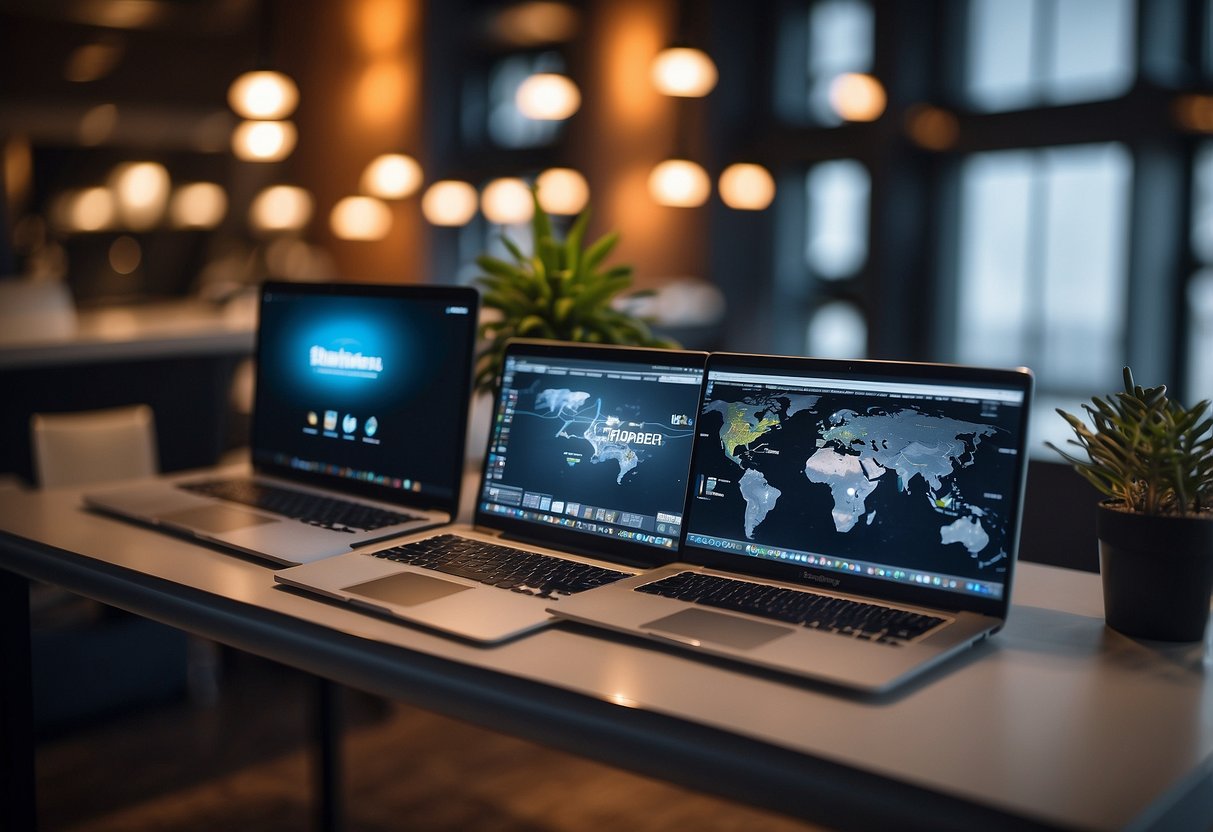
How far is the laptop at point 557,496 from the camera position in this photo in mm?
1385

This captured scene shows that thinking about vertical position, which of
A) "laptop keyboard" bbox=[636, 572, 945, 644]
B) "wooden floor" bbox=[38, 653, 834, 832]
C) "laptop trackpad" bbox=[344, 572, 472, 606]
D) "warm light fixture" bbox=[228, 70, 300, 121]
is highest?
"warm light fixture" bbox=[228, 70, 300, 121]

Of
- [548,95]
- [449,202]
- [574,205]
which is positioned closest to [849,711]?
[548,95]

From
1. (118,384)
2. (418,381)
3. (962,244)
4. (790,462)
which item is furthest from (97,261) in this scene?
(790,462)

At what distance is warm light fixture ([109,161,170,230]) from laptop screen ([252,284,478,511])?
25.7 ft

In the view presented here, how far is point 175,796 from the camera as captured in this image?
263cm

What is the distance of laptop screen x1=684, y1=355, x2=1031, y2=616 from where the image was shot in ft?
4.07

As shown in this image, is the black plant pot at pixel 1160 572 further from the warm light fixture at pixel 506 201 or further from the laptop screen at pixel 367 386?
the warm light fixture at pixel 506 201

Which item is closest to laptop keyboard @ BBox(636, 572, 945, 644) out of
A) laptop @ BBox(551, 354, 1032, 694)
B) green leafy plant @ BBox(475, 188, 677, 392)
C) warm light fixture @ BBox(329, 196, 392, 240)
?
laptop @ BBox(551, 354, 1032, 694)

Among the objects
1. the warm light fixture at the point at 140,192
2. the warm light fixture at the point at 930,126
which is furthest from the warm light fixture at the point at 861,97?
the warm light fixture at the point at 140,192

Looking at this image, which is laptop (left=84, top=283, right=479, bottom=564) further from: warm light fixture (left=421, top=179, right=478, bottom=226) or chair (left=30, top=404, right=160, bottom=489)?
warm light fixture (left=421, top=179, right=478, bottom=226)

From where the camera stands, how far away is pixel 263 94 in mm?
4961

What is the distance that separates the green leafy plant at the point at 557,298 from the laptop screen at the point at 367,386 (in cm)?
19

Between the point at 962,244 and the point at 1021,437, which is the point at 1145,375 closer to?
the point at 962,244

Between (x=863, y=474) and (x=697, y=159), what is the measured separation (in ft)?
17.4
